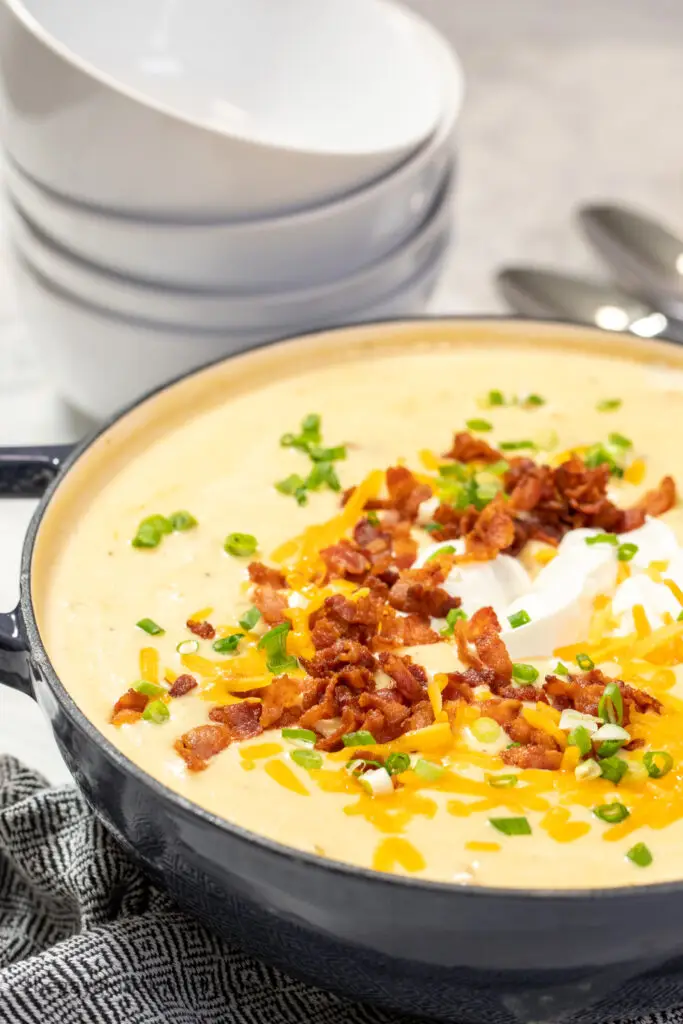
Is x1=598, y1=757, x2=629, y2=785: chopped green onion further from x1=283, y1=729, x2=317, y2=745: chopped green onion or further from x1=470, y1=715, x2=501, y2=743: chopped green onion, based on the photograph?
x1=283, y1=729, x2=317, y2=745: chopped green onion

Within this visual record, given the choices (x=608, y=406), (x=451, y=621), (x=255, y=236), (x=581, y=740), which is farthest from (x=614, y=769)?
(x=255, y=236)

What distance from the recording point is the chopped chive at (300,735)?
57.1 inches

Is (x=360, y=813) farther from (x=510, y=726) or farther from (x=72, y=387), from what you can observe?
(x=72, y=387)

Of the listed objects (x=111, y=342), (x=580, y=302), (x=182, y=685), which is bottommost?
(x=580, y=302)

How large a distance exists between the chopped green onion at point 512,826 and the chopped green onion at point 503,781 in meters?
0.05

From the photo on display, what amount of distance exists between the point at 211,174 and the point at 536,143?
72.2 inches

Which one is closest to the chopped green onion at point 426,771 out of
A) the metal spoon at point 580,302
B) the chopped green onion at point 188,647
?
the chopped green onion at point 188,647

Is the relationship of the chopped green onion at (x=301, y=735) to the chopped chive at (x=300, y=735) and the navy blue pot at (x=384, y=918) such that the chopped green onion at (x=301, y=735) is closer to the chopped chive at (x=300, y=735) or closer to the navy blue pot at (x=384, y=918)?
the chopped chive at (x=300, y=735)

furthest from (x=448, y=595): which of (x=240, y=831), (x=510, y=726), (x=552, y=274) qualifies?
(x=552, y=274)

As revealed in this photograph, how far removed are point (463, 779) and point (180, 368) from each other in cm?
109

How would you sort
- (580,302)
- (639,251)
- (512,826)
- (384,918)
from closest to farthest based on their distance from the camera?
(384,918) < (512,826) < (580,302) < (639,251)

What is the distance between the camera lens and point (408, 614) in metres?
1.64

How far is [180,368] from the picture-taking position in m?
2.29

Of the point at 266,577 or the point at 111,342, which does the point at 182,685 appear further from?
the point at 111,342
